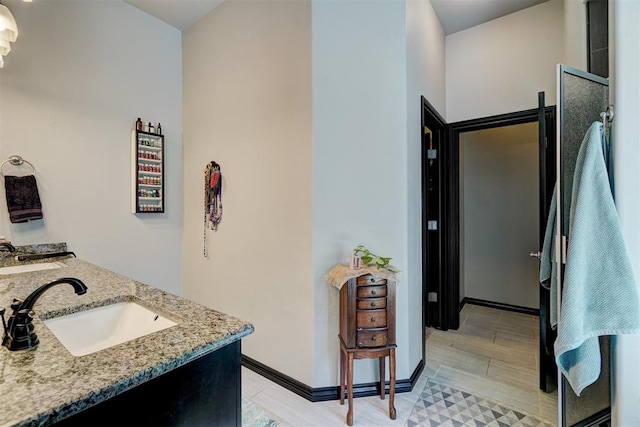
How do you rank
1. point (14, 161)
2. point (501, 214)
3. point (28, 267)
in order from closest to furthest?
point (28, 267) → point (14, 161) → point (501, 214)

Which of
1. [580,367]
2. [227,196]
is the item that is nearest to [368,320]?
[580,367]

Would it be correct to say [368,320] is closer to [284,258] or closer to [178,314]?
[284,258]

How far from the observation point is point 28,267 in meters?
1.90

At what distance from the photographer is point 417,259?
90.0 inches

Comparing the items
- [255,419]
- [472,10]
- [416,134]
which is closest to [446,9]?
[472,10]

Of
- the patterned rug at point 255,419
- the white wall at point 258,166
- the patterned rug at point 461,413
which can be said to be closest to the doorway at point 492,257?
the patterned rug at point 461,413

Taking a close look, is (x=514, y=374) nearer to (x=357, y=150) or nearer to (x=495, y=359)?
(x=495, y=359)

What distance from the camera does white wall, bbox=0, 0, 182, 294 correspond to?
7.25 feet

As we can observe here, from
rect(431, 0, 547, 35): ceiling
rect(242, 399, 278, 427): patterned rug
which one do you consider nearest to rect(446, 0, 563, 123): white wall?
rect(431, 0, 547, 35): ceiling

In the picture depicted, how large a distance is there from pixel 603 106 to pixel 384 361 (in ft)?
6.24

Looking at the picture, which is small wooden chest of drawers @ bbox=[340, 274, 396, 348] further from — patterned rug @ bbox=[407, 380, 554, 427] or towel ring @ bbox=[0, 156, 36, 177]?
towel ring @ bbox=[0, 156, 36, 177]

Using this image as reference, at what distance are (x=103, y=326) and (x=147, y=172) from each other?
2.05m

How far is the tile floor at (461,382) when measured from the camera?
72.5 inches

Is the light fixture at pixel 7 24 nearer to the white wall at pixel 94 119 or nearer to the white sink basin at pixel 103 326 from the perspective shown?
the white wall at pixel 94 119
